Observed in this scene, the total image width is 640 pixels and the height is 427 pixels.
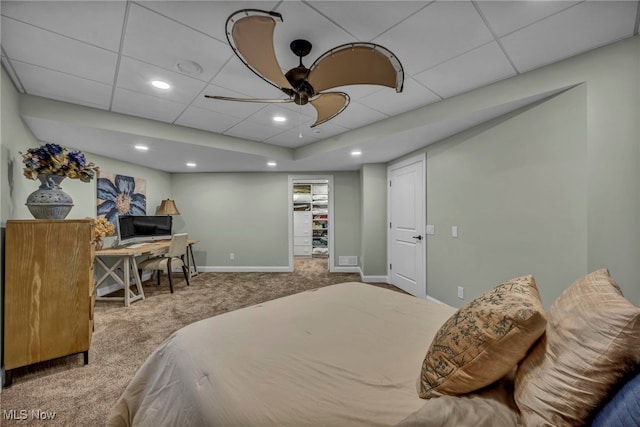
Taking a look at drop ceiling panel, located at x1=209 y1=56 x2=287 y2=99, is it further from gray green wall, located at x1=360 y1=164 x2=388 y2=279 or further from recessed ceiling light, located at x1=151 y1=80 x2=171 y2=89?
gray green wall, located at x1=360 y1=164 x2=388 y2=279

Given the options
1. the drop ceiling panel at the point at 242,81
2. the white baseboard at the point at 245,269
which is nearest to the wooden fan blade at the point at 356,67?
the drop ceiling panel at the point at 242,81

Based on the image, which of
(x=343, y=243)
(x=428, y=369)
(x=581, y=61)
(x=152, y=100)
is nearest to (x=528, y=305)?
(x=428, y=369)

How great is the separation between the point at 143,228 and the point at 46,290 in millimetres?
2784

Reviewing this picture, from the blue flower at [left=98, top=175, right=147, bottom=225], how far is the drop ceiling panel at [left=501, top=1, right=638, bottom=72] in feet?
17.1

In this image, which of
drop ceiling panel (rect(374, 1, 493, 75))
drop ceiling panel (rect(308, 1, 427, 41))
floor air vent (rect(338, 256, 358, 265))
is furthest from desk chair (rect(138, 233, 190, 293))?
drop ceiling panel (rect(374, 1, 493, 75))

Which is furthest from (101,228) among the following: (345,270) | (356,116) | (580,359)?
(580,359)

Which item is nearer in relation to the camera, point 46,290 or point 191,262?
point 46,290

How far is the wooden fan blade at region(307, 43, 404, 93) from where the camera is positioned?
134 centimetres

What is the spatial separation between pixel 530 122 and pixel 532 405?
7.61 feet

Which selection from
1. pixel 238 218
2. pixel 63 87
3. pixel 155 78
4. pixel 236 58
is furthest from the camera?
pixel 238 218

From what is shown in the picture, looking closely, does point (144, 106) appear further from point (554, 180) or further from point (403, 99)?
point (554, 180)

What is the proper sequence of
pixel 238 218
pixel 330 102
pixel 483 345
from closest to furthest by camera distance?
pixel 483 345
pixel 330 102
pixel 238 218

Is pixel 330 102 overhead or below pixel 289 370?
overhead

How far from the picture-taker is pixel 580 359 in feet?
2.12
